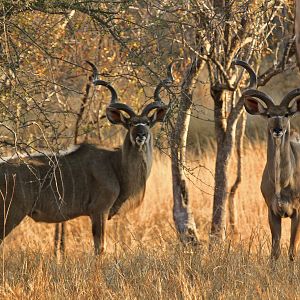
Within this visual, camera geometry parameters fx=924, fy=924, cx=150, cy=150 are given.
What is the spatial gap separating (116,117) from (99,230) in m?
1.29

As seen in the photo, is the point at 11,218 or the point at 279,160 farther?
the point at 11,218

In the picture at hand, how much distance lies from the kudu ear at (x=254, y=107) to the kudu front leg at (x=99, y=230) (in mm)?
1956

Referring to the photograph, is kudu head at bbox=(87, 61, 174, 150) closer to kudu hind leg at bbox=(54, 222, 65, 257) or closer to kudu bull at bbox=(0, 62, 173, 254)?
kudu bull at bbox=(0, 62, 173, 254)

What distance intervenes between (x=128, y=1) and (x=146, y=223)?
21.7 feet

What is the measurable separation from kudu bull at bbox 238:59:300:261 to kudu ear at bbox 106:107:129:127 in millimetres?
1657

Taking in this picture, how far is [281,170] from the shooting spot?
8.80 metres

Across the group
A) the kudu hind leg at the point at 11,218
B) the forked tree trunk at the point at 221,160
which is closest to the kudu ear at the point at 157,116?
the forked tree trunk at the point at 221,160

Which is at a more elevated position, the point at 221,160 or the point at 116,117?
the point at 116,117

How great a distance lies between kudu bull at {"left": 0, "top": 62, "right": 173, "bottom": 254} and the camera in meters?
9.40

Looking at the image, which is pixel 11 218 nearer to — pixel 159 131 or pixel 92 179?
pixel 92 179

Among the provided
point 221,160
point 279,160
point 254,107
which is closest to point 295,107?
point 254,107

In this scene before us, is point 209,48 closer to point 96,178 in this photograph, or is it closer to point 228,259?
point 96,178

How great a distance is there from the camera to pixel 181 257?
23.0 ft

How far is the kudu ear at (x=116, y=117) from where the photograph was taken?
10117mm
